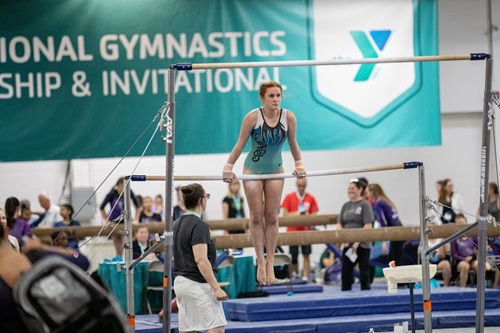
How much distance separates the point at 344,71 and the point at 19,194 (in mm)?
7397

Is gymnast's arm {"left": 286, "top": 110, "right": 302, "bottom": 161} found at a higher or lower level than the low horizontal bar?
higher

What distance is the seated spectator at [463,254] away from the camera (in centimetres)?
1217

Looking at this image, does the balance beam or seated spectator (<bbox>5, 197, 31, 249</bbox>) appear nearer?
seated spectator (<bbox>5, 197, 31, 249</bbox>)

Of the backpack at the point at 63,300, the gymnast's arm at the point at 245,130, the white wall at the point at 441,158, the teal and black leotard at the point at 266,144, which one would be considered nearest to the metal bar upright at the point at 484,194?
the teal and black leotard at the point at 266,144

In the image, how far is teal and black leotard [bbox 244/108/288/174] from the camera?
7758 millimetres

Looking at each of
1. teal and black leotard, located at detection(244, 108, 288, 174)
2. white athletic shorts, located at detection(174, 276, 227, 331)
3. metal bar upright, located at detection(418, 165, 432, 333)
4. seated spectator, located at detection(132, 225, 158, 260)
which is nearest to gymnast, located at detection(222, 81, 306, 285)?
teal and black leotard, located at detection(244, 108, 288, 174)

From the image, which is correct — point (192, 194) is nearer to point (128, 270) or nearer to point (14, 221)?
point (128, 270)

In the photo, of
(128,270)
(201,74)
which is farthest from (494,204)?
(128,270)

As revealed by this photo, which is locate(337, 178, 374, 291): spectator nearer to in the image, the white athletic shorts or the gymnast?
the gymnast

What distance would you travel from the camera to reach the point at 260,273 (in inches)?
319

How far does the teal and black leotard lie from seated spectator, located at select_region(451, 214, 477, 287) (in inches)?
201

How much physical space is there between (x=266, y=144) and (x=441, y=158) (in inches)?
415

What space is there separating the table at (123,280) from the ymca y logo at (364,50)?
3.41 metres

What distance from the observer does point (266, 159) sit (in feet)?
25.8
